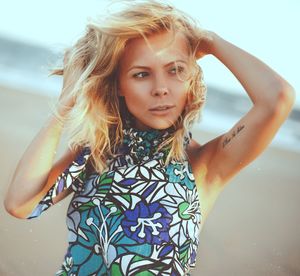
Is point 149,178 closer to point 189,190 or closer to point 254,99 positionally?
point 189,190

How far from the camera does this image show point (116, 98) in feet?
6.40

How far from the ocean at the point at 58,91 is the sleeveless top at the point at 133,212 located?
3.22m

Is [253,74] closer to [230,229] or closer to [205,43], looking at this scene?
[205,43]

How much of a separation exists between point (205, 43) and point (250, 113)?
0.88ft

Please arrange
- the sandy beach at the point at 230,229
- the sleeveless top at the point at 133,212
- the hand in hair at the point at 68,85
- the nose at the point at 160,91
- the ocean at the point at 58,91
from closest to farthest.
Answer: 1. the sleeveless top at the point at 133,212
2. the nose at the point at 160,91
3. the hand in hair at the point at 68,85
4. the sandy beach at the point at 230,229
5. the ocean at the point at 58,91

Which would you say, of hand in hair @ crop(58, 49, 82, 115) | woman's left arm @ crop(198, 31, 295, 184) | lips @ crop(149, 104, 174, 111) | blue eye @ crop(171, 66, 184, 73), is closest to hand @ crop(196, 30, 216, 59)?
woman's left arm @ crop(198, 31, 295, 184)

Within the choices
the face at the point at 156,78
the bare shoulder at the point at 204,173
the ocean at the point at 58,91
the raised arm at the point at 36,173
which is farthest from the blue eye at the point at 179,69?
the ocean at the point at 58,91

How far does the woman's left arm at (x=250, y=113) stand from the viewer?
1762 millimetres

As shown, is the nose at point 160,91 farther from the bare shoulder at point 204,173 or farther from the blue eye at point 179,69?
the bare shoulder at point 204,173

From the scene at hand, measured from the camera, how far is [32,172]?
1.80 metres

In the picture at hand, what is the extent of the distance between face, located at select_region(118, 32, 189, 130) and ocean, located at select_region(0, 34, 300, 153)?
10.3ft

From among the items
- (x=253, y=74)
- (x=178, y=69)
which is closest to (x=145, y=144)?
(x=178, y=69)

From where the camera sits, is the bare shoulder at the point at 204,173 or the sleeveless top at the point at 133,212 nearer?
the sleeveless top at the point at 133,212

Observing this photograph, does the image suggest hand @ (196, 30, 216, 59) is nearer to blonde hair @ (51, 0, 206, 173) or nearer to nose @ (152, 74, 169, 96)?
blonde hair @ (51, 0, 206, 173)
